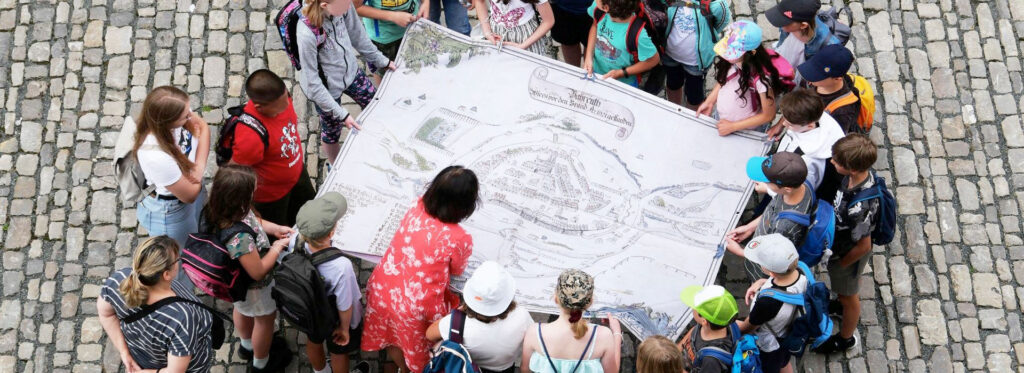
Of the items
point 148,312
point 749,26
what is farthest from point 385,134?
point 749,26

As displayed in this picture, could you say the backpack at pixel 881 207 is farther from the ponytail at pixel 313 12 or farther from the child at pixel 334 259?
the ponytail at pixel 313 12

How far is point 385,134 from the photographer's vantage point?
19.5 ft

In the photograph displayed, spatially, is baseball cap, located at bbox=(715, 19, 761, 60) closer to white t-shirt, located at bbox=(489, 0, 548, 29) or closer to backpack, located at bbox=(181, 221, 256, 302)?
white t-shirt, located at bbox=(489, 0, 548, 29)

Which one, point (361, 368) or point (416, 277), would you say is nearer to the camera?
point (416, 277)

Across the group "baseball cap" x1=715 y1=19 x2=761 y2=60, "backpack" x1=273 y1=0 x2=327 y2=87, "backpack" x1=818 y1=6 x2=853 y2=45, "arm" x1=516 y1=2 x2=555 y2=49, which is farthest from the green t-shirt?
"backpack" x1=818 y1=6 x2=853 y2=45

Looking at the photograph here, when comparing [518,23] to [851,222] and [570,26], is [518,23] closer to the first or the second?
[570,26]

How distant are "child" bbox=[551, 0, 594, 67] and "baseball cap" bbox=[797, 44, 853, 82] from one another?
163cm

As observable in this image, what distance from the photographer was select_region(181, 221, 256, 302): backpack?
196 inches

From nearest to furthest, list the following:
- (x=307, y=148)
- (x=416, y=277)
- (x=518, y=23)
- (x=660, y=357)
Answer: (x=660, y=357) → (x=416, y=277) → (x=518, y=23) → (x=307, y=148)

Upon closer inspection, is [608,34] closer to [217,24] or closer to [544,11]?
[544,11]

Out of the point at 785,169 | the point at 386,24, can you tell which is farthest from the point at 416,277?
the point at 386,24

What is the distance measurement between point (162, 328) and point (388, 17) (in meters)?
2.65

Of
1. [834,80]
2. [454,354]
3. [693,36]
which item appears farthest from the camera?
[693,36]

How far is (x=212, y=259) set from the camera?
497 centimetres
